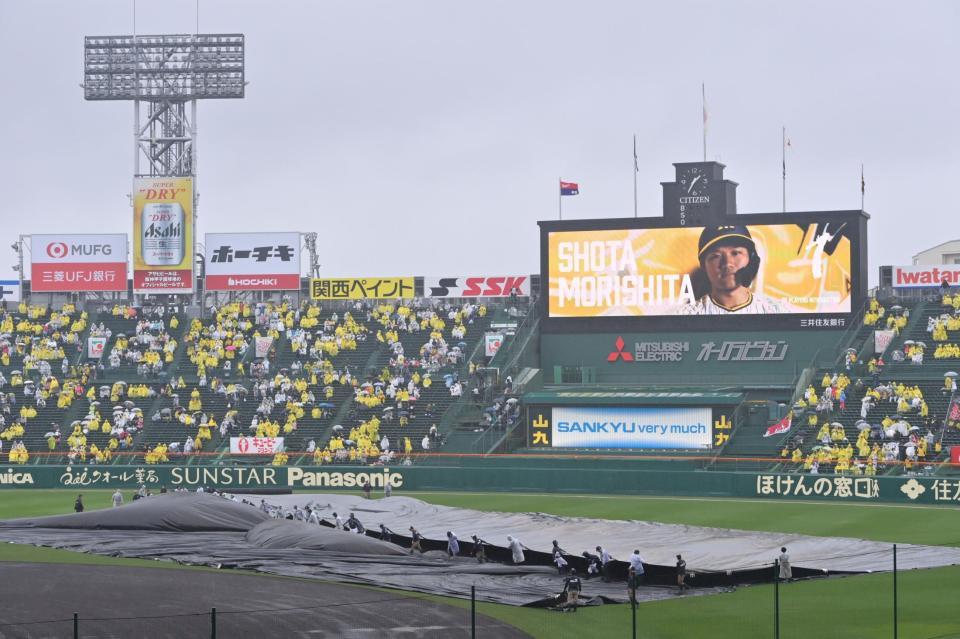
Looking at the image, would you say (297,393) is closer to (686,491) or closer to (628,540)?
(686,491)

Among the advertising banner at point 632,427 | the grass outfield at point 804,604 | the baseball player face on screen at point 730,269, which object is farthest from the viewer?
the baseball player face on screen at point 730,269

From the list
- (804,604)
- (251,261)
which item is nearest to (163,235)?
(251,261)

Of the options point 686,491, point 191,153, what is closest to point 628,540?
point 686,491

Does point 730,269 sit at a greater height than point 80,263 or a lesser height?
lesser

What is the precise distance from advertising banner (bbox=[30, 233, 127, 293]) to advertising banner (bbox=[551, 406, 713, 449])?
27475 millimetres

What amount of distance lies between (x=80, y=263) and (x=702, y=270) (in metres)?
33.8

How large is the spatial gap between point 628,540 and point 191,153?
44.3 m

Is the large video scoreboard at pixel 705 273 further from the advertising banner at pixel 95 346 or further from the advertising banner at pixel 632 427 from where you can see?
the advertising banner at pixel 95 346

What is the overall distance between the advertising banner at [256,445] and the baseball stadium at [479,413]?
0.43ft

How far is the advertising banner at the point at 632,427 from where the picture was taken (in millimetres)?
62406

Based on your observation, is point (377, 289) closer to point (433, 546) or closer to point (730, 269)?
point (730, 269)

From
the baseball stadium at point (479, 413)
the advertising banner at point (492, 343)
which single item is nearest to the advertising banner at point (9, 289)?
the baseball stadium at point (479, 413)

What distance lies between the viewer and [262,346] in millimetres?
72625

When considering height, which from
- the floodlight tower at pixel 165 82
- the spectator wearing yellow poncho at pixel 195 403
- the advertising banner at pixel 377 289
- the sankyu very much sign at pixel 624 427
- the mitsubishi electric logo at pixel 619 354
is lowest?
the sankyu very much sign at pixel 624 427
